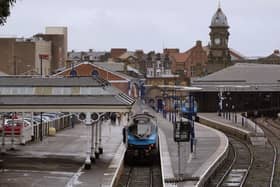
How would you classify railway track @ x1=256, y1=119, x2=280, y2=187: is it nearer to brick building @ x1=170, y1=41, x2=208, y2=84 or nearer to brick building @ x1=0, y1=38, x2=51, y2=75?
brick building @ x1=0, y1=38, x2=51, y2=75

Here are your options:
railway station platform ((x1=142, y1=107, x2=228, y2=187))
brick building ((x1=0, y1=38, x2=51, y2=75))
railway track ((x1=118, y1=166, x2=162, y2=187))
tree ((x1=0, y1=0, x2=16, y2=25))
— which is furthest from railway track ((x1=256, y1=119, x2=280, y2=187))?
brick building ((x1=0, y1=38, x2=51, y2=75))

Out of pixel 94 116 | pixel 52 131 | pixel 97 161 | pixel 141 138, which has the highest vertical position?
pixel 94 116

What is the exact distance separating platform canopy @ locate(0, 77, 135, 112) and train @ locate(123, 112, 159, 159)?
281 cm

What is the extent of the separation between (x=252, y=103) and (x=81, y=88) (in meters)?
57.1

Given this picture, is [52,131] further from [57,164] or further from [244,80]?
[244,80]

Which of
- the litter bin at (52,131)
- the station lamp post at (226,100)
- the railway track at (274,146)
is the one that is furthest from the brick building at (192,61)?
the litter bin at (52,131)

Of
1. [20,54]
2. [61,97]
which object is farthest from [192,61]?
[61,97]

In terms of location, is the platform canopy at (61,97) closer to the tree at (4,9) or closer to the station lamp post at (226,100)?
the tree at (4,9)

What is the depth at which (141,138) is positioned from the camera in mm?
34219

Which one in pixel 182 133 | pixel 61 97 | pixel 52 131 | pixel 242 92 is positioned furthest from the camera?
pixel 242 92

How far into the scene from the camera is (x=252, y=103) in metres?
87.0

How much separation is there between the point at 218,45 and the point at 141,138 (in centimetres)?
8598

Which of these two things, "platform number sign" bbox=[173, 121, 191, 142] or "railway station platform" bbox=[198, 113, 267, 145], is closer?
"platform number sign" bbox=[173, 121, 191, 142]

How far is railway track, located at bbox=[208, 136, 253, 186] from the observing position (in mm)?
28980
